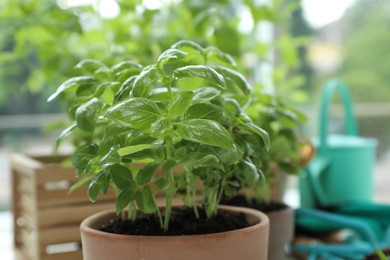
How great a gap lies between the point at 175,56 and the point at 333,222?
606mm

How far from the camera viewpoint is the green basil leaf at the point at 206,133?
0.48m

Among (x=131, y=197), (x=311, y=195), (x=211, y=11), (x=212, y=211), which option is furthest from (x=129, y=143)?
(x=311, y=195)

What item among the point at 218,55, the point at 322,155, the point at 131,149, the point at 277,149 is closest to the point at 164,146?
the point at 131,149

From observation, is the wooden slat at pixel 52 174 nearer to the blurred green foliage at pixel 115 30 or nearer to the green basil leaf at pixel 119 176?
the blurred green foliage at pixel 115 30

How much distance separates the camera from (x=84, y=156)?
57 centimetres

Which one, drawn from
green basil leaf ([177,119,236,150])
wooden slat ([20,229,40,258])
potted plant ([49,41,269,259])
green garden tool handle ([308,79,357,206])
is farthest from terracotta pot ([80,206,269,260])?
green garden tool handle ([308,79,357,206])

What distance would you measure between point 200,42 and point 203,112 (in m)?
0.41

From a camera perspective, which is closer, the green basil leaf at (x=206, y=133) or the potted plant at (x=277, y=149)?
the green basil leaf at (x=206, y=133)

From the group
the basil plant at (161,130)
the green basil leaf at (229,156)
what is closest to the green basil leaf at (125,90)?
the basil plant at (161,130)

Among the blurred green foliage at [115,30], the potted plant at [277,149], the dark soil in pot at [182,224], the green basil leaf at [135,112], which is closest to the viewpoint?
the green basil leaf at [135,112]

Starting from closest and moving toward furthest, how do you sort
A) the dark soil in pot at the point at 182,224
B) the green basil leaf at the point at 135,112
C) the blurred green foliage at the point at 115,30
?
1. the green basil leaf at the point at 135,112
2. the dark soil in pot at the point at 182,224
3. the blurred green foliage at the point at 115,30

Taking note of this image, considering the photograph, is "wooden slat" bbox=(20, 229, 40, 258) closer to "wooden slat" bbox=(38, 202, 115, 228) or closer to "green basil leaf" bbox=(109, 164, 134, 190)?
"wooden slat" bbox=(38, 202, 115, 228)

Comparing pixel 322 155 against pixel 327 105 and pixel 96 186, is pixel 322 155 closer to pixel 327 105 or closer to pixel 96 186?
pixel 327 105

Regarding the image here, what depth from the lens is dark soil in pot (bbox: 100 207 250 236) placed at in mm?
579
